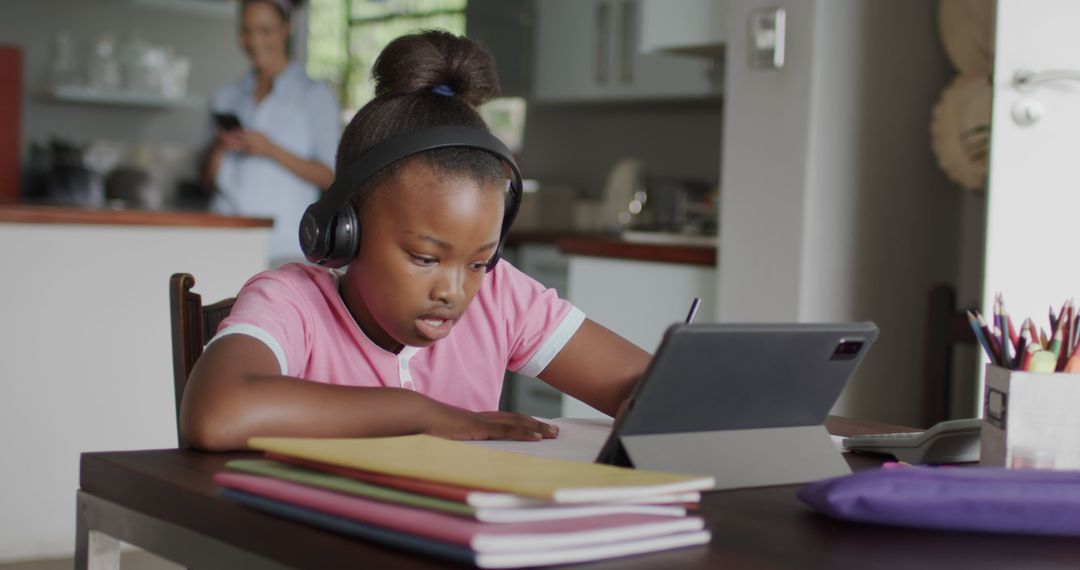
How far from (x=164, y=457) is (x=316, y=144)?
322 centimetres

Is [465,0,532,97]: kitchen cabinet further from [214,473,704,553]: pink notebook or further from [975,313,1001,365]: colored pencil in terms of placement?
[214,473,704,553]: pink notebook

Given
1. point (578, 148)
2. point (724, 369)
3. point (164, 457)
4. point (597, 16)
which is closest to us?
point (724, 369)

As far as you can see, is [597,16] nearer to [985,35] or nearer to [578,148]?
[578,148]

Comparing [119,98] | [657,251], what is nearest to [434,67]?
[657,251]

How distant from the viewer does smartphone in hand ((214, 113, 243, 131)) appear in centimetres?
393

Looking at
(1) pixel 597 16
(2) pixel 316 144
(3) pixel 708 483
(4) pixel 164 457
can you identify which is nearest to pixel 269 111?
(2) pixel 316 144

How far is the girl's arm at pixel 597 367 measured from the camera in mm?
1337

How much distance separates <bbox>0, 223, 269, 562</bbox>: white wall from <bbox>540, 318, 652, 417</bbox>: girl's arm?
1892 mm

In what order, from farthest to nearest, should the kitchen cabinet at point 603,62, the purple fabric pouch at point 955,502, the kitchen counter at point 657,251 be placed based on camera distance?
the kitchen cabinet at point 603,62
the kitchen counter at point 657,251
the purple fabric pouch at point 955,502

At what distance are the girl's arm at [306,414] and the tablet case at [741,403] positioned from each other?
18cm

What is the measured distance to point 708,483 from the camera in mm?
684

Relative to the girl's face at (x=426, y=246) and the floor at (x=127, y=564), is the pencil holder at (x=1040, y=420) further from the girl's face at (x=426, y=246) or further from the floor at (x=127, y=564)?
the floor at (x=127, y=564)

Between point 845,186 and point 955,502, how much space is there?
2278 mm

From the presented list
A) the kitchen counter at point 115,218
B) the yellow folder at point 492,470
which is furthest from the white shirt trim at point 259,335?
the kitchen counter at point 115,218
